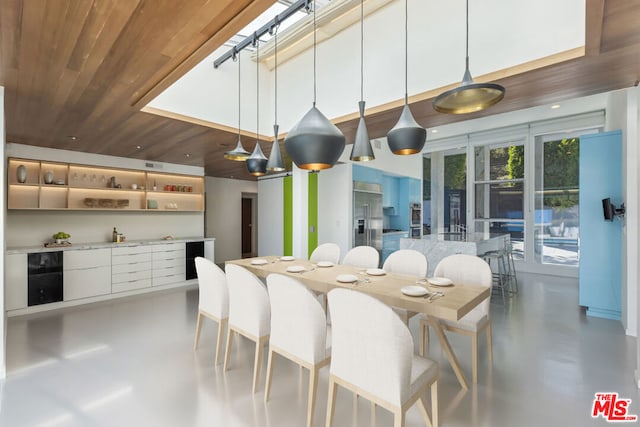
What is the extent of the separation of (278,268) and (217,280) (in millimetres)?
688

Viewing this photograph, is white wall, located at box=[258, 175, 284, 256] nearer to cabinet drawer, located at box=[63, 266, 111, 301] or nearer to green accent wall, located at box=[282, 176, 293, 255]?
green accent wall, located at box=[282, 176, 293, 255]

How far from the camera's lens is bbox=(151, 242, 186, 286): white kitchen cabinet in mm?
5551

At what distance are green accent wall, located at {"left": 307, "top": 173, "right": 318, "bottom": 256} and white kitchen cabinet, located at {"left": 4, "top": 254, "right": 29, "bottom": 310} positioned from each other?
14.1 ft

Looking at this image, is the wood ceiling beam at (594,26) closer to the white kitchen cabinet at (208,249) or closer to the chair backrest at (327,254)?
the chair backrest at (327,254)

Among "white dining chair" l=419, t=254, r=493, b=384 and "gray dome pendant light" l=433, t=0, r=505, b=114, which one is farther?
"white dining chair" l=419, t=254, r=493, b=384

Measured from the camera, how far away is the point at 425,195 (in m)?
8.34

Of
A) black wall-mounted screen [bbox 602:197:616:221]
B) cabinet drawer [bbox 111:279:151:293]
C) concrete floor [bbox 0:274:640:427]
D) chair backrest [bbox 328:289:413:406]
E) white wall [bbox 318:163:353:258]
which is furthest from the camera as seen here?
white wall [bbox 318:163:353:258]

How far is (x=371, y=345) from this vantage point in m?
1.55

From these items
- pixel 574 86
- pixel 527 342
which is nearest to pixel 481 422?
pixel 527 342

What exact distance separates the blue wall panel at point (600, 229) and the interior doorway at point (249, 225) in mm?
7755

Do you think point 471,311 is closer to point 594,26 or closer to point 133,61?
point 594,26

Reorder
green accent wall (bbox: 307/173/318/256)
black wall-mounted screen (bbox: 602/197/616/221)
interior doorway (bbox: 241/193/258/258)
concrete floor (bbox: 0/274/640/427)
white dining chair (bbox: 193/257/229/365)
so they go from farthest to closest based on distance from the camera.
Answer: interior doorway (bbox: 241/193/258/258) → green accent wall (bbox: 307/173/318/256) → black wall-mounted screen (bbox: 602/197/616/221) → white dining chair (bbox: 193/257/229/365) → concrete floor (bbox: 0/274/640/427)

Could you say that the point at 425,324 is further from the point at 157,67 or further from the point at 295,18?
the point at 295,18

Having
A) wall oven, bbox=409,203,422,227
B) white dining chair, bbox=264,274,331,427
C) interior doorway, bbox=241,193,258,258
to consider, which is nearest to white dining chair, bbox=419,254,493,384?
white dining chair, bbox=264,274,331,427
